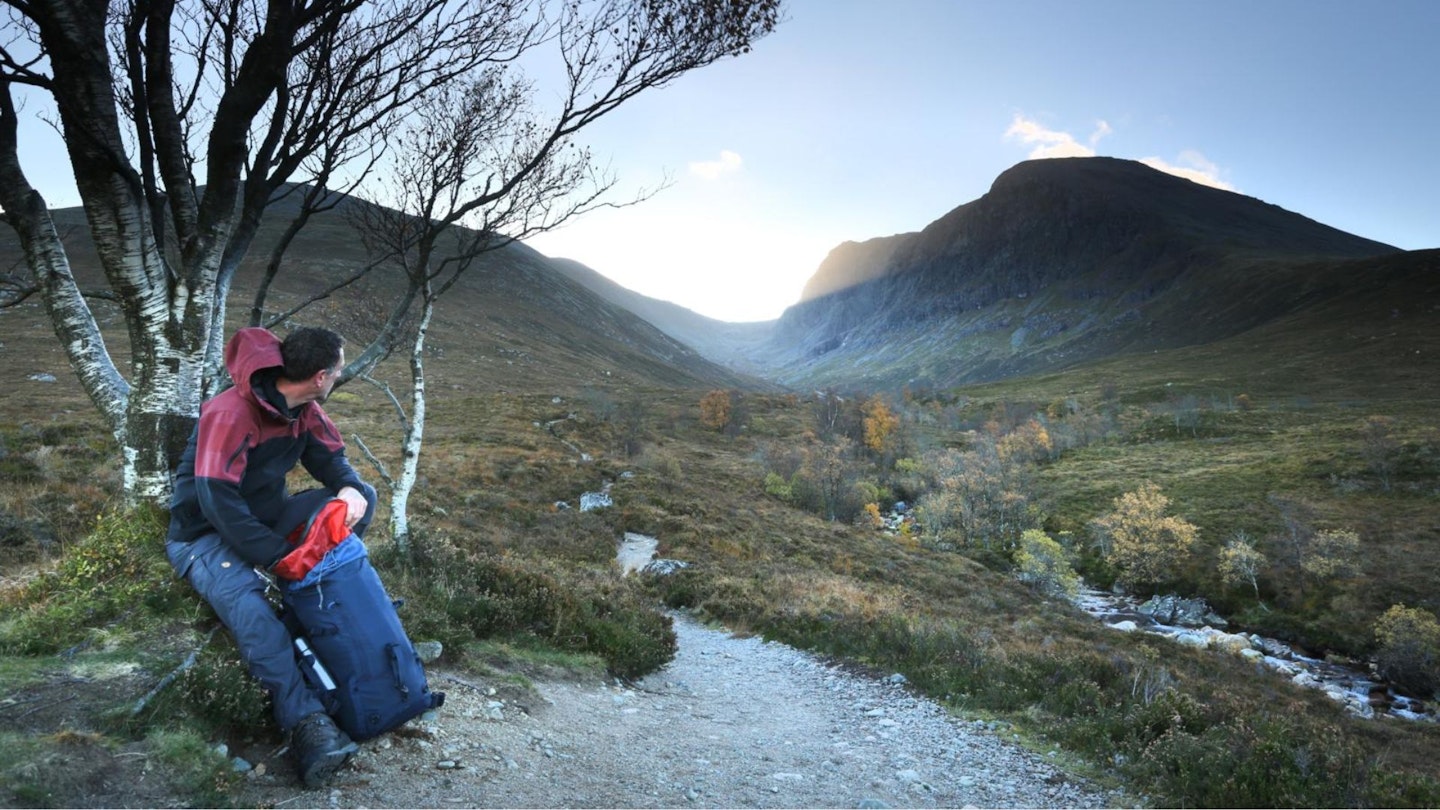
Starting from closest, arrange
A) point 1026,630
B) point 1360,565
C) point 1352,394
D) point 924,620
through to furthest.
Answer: point 924,620 → point 1026,630 → point 1360,565 → point 1352,394

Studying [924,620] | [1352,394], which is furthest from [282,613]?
[1352,394]

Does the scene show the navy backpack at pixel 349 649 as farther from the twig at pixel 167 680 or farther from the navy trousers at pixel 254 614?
the twig at pixel 167 680

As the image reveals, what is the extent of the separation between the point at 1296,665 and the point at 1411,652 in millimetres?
4546

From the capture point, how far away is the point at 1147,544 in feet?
141

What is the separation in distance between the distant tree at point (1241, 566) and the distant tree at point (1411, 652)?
27.5ft

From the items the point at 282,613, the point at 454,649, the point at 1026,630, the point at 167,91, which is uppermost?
the point at 167,91

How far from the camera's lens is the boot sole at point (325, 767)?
3787mm

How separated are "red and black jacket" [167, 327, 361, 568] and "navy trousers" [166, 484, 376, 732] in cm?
14

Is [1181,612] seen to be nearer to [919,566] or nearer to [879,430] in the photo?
[919,566]

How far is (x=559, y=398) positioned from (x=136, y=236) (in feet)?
230

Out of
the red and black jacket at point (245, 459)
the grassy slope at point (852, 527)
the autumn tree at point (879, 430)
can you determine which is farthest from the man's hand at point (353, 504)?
the autumn tree at point (879, 430)

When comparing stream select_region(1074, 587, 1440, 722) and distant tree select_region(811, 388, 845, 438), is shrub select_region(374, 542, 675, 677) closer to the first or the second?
stream select_region(1074, 587, 1440, 722)

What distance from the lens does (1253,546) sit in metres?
45.3

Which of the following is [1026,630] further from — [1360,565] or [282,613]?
[1360,565]
